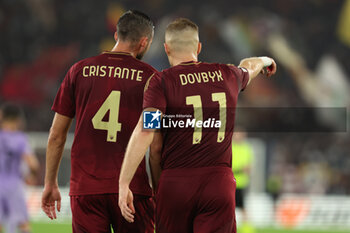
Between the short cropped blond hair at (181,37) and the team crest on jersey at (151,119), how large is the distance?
56cm

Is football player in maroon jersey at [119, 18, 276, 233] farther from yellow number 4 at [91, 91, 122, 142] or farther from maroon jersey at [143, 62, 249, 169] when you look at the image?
yellow number 4 at [91, 91, 122, 142]

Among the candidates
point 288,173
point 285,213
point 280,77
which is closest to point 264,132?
point 280,77

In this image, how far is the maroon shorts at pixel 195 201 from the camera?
4496mm

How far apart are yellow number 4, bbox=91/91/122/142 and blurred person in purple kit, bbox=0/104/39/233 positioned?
4913mm

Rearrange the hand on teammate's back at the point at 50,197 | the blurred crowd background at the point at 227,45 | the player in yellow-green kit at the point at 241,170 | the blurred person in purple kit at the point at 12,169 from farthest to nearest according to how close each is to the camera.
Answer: the blurred crowd background at the point at 227,45
the player in yellow-green kit at the point at 241,170
the blurred person in purple kit at the point at 12,169
the hand on teammate's back at the point at 50,197

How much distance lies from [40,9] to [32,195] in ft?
38.3

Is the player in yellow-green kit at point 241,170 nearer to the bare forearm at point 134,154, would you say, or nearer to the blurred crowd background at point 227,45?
the bare forearm at point 134,154

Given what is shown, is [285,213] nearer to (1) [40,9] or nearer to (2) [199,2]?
(2) [199,2]

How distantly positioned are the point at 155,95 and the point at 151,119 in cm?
18

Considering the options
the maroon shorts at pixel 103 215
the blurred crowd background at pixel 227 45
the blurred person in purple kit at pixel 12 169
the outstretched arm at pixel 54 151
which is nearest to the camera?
the maroon shorts at pixel 103 215

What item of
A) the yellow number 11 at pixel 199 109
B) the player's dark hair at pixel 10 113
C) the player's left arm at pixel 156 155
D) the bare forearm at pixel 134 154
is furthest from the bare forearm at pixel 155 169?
the player's dark hair at pixel 10 113

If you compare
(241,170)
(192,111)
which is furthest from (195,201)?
(241,170)

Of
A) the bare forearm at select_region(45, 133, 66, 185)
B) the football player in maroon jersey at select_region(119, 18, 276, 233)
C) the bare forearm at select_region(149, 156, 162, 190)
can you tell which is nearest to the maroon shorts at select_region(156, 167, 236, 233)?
the football player in maroon jersey at select_region(119, 18, 276, 233)

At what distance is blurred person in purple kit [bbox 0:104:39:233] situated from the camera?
9555 mm
